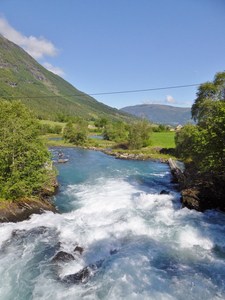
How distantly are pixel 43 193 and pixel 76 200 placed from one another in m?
3.42

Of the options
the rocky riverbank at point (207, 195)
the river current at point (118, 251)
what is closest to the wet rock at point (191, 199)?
the rocky riverbank at point (207, 195)

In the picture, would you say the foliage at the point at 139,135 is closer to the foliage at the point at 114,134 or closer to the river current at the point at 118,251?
the foliage at the point at 114,134

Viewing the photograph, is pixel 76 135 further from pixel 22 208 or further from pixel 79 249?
pixel 79 249

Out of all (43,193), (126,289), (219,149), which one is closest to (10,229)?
(43,193)

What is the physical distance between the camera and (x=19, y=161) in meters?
22.8

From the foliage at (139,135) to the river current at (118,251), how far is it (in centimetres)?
4894

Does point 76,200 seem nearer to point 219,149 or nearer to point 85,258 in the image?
point 85,258

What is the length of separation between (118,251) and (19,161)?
12.1 metres

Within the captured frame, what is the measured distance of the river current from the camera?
493 inches

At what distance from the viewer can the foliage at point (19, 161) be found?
867 inches

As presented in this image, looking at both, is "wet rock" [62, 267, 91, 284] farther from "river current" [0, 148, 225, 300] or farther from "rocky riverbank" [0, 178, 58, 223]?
"rocky riverbank" [0, 178, 58, 223]

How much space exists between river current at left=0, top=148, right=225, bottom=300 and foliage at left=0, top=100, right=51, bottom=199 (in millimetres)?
3023

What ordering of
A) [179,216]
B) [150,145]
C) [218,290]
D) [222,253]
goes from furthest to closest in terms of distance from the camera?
[150,145] < [179,216] < [222,253] < [218,290]

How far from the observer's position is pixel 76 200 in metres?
26.6
